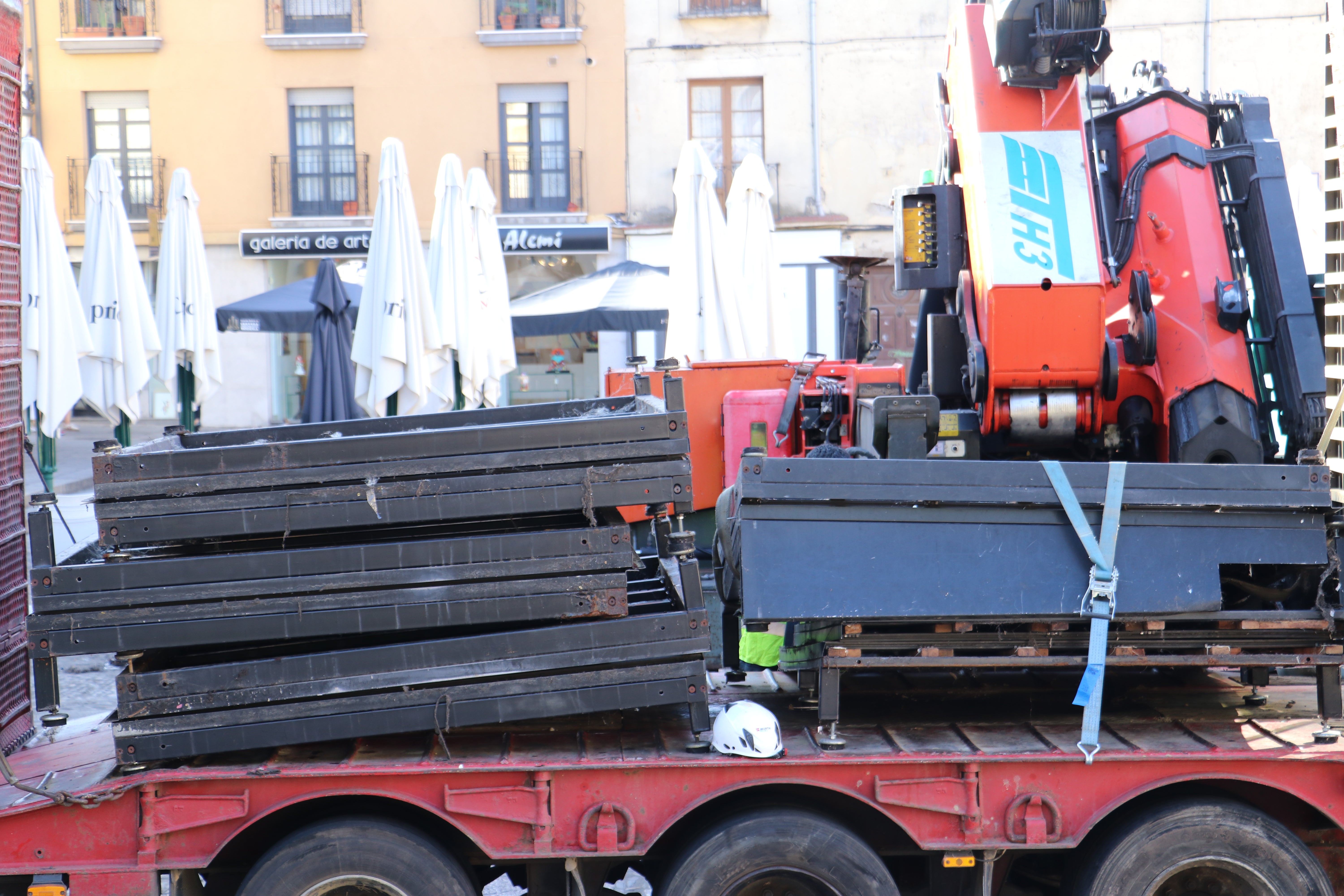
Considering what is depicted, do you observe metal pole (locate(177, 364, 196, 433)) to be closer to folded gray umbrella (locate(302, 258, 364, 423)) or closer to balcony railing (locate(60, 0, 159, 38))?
folded gray umbrella (locate(302, 258, 364, 423))

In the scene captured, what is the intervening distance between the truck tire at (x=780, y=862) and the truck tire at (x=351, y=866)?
773 mm

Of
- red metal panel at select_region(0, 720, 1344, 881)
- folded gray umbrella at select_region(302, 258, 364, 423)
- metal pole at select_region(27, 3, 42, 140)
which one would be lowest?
red metal panel at select_region(0, 720, 1344, 881)

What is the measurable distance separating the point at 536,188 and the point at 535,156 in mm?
660

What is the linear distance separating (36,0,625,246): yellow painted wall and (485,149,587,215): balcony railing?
275 millimetres

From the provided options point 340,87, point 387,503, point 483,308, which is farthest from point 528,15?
point 387,503

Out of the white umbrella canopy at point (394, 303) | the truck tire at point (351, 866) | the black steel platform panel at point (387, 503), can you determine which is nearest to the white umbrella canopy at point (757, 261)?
the white umbrella canopy at point (394, 303)

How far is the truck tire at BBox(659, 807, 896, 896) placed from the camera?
3775 millimetres

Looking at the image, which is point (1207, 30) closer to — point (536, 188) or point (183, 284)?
point (536, 188)

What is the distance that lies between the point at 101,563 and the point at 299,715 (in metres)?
0.80

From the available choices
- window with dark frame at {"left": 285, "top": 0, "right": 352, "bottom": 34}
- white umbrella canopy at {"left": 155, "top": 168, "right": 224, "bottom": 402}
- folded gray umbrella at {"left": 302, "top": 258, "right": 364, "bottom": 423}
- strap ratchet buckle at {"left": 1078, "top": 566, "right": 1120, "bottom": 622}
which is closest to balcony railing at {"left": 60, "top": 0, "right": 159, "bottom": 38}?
window with dark frame at {"left": 285, "top": 0, "right": 352, "bottom": 34}

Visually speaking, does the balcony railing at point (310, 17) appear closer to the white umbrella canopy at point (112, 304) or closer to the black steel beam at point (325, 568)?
the white umbrella canopy at point (112, 304)

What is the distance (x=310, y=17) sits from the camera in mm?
24234

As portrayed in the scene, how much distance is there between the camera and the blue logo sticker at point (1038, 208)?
466 cm

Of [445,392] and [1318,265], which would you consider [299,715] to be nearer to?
[1318,265]
